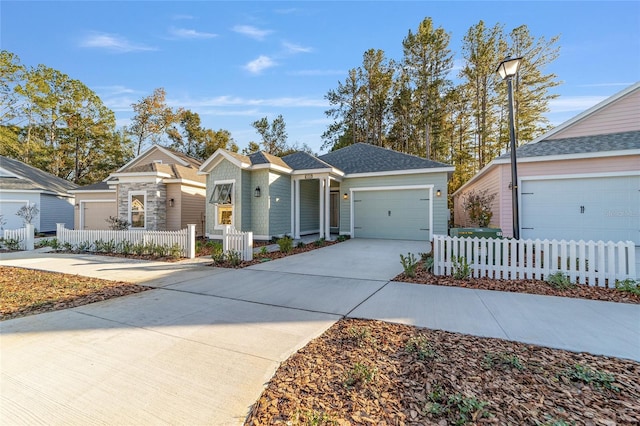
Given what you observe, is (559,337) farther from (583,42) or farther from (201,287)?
(583,42)

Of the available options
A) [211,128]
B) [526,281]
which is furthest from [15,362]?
[211,128]

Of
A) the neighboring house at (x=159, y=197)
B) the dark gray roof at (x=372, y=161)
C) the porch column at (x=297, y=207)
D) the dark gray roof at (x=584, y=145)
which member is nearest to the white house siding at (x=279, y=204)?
the porch column at (x=297, y=207)

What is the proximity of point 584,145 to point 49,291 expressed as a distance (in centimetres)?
1426

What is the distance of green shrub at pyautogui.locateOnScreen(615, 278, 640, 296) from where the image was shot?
452 cm

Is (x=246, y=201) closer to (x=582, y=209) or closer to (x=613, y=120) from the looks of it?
(x=582, y=209)

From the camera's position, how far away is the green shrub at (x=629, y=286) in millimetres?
4523

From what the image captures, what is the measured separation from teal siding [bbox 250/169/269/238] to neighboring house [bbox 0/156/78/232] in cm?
1519

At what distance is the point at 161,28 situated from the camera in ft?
30.1

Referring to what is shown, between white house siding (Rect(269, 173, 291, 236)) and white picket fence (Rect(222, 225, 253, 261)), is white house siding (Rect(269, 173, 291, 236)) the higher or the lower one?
the higher one

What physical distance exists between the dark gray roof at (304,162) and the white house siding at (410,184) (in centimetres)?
180

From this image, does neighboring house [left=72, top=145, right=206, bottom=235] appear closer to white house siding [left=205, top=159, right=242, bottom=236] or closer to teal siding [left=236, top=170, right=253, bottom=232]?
white house siding [left=205, top=159, right=242, bottom=236]

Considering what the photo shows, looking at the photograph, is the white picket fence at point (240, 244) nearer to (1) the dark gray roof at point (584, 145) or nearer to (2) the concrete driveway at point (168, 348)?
(2) the concrete driveway at point (168, 348)

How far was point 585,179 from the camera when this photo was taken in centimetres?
817

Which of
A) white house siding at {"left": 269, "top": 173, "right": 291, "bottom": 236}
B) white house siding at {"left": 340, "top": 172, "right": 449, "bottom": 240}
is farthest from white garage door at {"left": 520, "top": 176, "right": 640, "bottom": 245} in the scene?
white house siding at {"left": 269, "top": 173, "right": 291, "bottom": 236}
